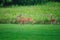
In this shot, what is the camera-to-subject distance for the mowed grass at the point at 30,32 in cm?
290

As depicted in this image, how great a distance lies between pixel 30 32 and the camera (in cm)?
291

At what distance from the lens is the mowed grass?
2904mm

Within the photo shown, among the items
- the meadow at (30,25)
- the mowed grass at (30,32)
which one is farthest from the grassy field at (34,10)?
the mowed grass at (30,32)

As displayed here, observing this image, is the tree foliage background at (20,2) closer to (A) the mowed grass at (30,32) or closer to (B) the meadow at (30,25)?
(B) the meadow at (30,25)

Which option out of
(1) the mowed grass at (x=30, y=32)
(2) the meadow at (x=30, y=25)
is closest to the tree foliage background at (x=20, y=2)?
(2) the meadow at (x=30, y=25)

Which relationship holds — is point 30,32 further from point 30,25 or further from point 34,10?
point 34,10

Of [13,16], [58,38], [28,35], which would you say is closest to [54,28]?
[58,38]

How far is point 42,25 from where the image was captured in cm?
293

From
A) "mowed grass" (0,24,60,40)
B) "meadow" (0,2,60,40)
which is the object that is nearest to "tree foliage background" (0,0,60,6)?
"meadow" (0,2,60,40)

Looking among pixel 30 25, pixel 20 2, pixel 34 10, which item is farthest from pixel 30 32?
pixel 20 2

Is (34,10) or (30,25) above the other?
(34,10)

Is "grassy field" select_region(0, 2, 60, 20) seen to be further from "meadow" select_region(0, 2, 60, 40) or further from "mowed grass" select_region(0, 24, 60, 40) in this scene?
"mowed grass" select_region(0, 24, 60, 40)

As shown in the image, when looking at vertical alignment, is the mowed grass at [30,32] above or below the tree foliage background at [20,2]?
below

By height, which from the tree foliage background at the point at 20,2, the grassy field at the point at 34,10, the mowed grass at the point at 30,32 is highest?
the tree foliage background at the point at 20,2
